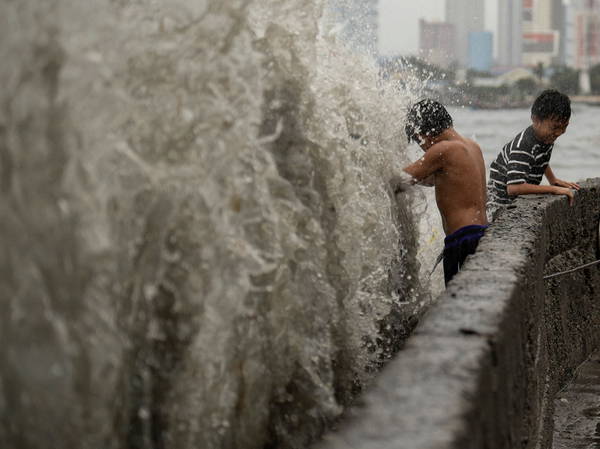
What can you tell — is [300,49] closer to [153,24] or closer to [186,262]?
[153,24]

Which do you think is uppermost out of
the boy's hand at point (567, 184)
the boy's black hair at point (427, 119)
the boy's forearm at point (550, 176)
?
the boy's black hair at point (427, 119)

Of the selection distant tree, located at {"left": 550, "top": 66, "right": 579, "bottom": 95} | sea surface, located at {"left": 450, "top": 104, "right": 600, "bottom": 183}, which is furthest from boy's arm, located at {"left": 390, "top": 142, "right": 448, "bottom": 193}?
distant tree, located at {"left": 550, "top": 66, "right": 579, "bottom": 95}

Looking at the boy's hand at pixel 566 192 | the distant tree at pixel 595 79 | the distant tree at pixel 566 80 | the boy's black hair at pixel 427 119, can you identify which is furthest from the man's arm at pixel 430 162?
the distant tree at pixel 595 79

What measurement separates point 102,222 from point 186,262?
48cm

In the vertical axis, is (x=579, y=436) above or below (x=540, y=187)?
below

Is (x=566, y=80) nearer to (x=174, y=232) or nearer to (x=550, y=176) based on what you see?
(x=550, y=176)

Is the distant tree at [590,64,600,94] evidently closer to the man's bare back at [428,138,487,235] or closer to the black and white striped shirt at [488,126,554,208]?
the black and white striped shirt at [488,126,554,208]

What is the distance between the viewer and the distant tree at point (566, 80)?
88.7m

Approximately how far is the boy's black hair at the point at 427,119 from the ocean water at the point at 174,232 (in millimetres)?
1408

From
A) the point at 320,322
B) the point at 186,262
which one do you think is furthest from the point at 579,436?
the point at 186,262

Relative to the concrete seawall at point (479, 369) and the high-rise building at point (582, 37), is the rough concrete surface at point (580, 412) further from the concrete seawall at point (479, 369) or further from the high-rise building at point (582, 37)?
the high-rise building at point (582, 37)

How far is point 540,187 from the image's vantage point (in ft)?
17.9

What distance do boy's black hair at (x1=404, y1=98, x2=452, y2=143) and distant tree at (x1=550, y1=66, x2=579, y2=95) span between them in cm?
8565

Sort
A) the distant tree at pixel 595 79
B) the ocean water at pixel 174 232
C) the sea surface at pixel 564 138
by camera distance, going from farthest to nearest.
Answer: the distant tree at pixel 595 79, the sea surface at pixel 564 138, the ocean water at pixel 174 232
